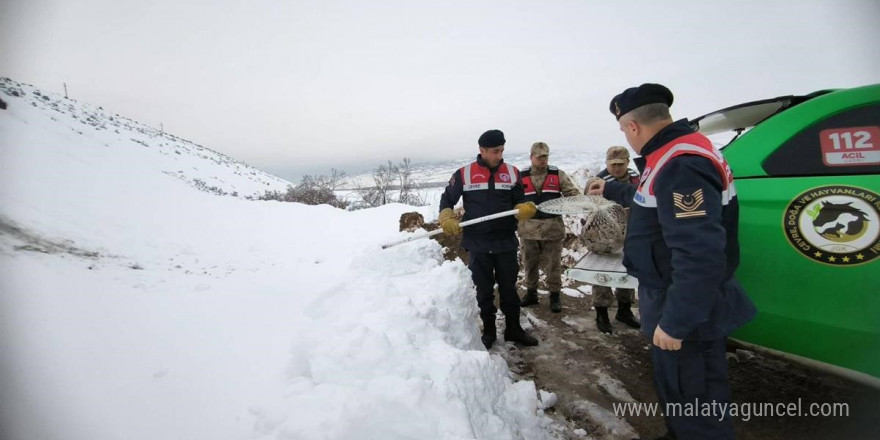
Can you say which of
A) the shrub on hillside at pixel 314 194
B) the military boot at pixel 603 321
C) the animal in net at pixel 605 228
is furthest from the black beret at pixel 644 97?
the shrub on hillside at pixel 314 194

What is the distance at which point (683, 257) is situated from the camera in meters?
1.40

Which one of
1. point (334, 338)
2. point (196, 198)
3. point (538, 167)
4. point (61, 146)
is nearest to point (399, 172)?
point (196, 198)

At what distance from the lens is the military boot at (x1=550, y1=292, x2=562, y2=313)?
4125 mm

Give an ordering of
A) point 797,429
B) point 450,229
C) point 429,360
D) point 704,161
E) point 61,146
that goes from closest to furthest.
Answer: point 704,161 → point 429,360 → point 797,429 → point 450,229 → point 61,146

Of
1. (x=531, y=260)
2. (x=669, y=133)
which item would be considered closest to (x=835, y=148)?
(x=669, y=133)

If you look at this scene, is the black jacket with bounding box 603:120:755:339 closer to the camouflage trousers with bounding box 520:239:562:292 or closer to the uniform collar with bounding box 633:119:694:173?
the uniform collar with bounding box 633:119:694:173

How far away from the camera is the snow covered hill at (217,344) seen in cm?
141

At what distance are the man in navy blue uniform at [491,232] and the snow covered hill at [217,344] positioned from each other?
0.90 feet

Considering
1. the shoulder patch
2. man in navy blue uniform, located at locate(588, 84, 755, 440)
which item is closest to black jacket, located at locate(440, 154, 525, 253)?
man in navy blue uniform, located at locate(588, 84, 755, 440)

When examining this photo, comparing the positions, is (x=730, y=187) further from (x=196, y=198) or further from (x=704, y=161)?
(x=196, y=198)

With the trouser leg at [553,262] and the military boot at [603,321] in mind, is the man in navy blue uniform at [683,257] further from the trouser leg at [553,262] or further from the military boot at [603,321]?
the trouser leg at [553,262]

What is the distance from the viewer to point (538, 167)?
423 centimetres

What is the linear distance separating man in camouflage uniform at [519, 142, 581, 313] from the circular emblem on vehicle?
239 centimetres

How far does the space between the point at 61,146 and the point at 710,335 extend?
951 cm
